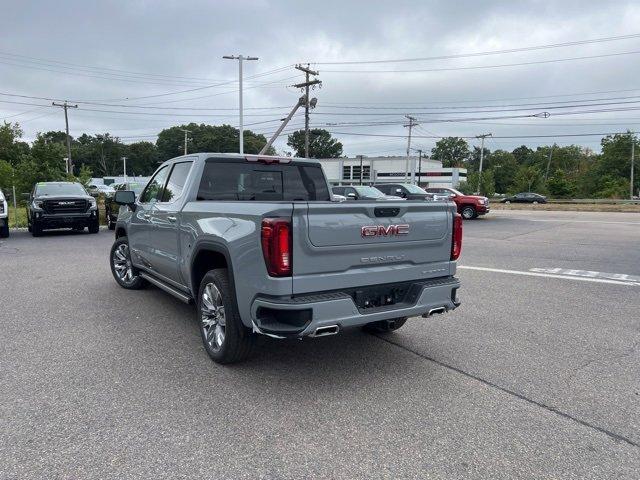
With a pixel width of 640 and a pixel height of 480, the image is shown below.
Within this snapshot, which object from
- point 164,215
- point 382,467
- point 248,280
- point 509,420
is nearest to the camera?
point 382,467

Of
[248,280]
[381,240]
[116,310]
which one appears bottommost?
[116,310]

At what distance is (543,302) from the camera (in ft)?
21.9

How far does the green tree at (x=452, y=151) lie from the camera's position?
457ft

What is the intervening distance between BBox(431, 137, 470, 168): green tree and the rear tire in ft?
459

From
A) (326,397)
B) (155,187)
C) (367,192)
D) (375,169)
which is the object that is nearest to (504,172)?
(375,169)

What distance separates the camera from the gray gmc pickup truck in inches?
136

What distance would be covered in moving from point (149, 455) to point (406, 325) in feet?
10.9

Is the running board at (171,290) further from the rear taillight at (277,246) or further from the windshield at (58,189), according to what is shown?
the windshield at (58,189)

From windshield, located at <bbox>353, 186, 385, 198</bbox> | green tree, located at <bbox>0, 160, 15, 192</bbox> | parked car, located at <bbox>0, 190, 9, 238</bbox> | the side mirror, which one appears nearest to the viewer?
the side mirror

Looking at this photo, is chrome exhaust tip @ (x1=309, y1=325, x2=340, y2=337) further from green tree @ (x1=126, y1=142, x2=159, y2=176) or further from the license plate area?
green tree @ (x1=126, y1=142, x2=159, y2=176)

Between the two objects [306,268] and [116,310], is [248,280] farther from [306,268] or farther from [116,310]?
[116,310]

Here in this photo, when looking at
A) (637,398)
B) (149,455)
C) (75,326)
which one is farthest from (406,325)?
(75,326)

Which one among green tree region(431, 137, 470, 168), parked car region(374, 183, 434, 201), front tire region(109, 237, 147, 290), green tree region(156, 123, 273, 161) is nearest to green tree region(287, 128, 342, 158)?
green tree region(156, 123, 273, 161)

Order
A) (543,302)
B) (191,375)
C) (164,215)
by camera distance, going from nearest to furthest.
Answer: (191,375), (164,215), (543,302)
